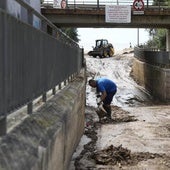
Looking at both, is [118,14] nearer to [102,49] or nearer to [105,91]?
[102,49]

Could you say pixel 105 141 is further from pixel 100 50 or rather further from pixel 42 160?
pixel 100 50

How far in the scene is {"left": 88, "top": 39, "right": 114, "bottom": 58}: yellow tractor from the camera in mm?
62438

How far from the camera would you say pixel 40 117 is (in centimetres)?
604

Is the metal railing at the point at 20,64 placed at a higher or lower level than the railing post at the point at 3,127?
higher

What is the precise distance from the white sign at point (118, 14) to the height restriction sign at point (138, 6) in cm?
58

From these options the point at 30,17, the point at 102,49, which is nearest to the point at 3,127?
the point at 30,17

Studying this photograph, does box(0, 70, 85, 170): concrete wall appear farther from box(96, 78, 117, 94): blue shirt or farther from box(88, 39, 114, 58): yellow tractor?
box(88, 39, 114, 58): yellow tractor

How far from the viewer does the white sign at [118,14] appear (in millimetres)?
41875

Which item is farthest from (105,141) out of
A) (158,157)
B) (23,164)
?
(23,164)

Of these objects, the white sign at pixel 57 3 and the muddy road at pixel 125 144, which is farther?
the white sign at pixel 57 3

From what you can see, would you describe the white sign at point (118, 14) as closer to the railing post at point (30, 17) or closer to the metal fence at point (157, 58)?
the metal fence at point (157, 58)

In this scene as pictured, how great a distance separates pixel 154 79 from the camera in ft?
112

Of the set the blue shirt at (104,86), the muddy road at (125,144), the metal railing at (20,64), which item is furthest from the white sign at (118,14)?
the metal railing at (20,64)

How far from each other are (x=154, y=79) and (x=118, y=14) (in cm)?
991
